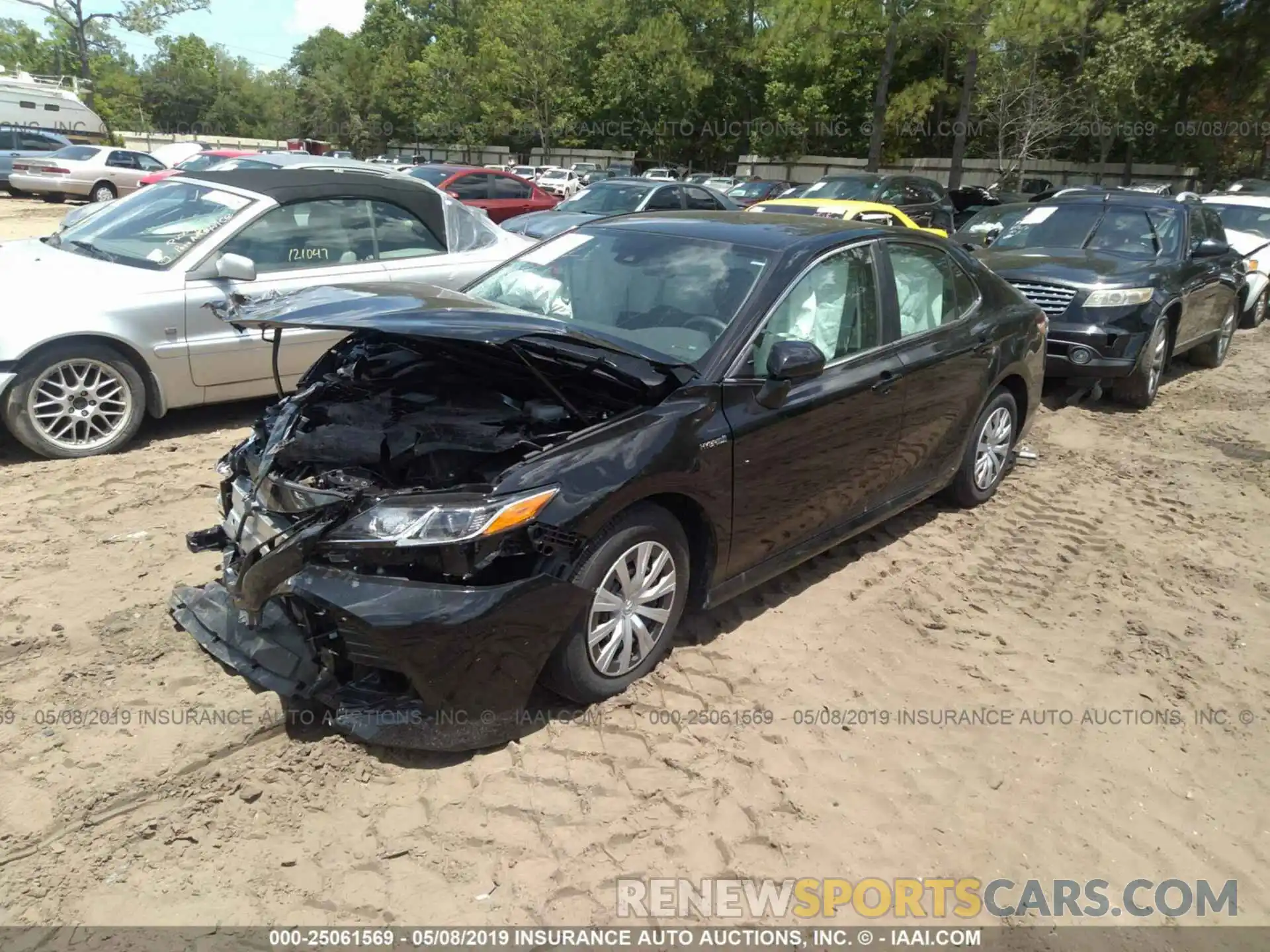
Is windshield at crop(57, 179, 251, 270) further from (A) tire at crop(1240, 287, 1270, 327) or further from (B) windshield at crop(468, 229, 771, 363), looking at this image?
(A) tire at crop(1240, 287, 1270, 327)

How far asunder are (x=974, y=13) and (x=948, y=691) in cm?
2519

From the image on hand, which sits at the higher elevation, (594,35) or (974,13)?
(594,35)

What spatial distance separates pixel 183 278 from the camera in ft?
19.1

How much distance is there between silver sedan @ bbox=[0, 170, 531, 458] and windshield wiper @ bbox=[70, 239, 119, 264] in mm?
12

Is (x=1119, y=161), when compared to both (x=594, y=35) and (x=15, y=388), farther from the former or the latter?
(x=15, y=388)

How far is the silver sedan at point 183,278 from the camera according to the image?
5418 millimetres

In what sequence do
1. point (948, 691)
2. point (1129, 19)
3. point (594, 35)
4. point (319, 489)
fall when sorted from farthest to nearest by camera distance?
point (594, 35) → point (1129, 19) → point (948, 691) → point (319, 489)

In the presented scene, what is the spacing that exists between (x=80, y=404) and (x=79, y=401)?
2 cm

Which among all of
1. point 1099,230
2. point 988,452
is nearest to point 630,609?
point 988,452

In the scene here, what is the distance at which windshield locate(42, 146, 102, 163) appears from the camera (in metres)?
23.6

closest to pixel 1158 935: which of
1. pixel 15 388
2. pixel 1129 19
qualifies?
pixel 15 388

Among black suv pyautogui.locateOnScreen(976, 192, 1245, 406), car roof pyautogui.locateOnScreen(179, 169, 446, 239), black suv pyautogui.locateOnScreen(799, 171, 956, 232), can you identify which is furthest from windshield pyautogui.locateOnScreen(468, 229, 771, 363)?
black suv pyautogui.locateOnScreen(799, 171, 956, 232)

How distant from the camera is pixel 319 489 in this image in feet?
10.5

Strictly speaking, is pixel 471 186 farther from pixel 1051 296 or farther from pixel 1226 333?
pixel 1226 333
